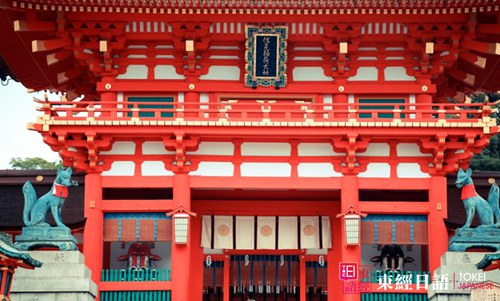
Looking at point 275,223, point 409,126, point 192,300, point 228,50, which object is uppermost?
point 228,50

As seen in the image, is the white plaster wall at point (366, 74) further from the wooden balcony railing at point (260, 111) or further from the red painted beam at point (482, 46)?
the red painted beam at point (482, 46)

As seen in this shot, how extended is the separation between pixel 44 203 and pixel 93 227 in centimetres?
128

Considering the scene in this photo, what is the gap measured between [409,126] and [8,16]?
9.70 meters

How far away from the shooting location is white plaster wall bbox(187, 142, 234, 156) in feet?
72.8

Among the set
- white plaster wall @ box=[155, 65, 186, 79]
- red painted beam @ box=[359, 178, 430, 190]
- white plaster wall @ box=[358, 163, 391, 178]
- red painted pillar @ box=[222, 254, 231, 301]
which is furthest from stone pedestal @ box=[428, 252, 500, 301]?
white plaster wall @ box=[155, 65, 186, 79]

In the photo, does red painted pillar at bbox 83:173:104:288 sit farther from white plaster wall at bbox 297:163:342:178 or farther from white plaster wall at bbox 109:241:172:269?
white plaster wall at bbox 297:163:342:178

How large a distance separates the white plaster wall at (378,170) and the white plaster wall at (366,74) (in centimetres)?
228

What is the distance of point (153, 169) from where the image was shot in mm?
22141

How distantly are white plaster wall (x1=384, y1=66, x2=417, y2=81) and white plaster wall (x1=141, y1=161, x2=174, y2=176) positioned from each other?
5.86 m

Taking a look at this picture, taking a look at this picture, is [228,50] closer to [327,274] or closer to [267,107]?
[267,107]

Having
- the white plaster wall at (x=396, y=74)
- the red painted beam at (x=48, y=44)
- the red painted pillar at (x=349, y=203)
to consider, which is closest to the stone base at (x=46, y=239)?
the red painted beam at (x=48, y=44)

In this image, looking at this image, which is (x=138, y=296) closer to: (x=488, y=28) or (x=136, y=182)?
(x=136, y=182)

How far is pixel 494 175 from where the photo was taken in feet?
81.2

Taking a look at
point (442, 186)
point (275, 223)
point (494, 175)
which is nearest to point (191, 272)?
point (275, 223)
